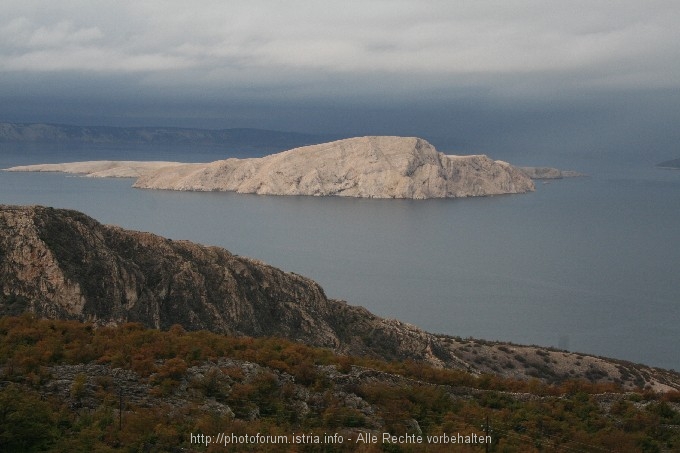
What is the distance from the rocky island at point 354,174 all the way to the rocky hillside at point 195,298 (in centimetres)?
12564

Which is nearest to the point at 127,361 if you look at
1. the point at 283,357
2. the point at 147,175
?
the point at 283,357

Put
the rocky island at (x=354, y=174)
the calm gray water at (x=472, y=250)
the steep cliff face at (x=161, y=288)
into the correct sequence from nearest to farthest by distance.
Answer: the steep cliff face at (x=161, y=288), the calm gray water at (x=472, y=250), the rocky island at (x=354, y=174)

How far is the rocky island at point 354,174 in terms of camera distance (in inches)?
6432

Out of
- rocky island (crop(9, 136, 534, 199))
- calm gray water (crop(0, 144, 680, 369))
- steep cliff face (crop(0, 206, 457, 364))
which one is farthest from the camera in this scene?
rocky island (crop(9, 136, 534, 199))

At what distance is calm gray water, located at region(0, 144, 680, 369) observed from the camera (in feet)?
190

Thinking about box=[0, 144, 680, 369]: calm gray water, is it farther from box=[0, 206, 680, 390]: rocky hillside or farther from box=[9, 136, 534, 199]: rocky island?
box=[0, 206, 680, 390]: rocky hillside

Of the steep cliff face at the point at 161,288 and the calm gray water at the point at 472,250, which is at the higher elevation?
the steep cliff face at the point at 161,288

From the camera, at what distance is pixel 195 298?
29875 mm

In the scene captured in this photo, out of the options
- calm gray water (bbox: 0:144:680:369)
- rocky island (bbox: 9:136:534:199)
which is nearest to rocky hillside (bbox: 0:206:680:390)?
calm gray water (bbox: 0:144:680:369)

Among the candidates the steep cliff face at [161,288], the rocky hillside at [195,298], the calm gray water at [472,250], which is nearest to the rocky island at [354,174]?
the calm gray water at [472,250]

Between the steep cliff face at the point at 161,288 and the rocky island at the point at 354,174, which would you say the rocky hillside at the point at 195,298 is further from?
the rocky island at the point at 354,174

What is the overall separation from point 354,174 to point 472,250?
74504 mm

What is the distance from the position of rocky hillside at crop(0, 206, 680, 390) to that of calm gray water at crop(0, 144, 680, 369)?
16.7m

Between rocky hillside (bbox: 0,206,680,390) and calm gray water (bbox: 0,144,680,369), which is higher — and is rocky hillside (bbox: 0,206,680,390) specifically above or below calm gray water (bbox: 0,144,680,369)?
above
